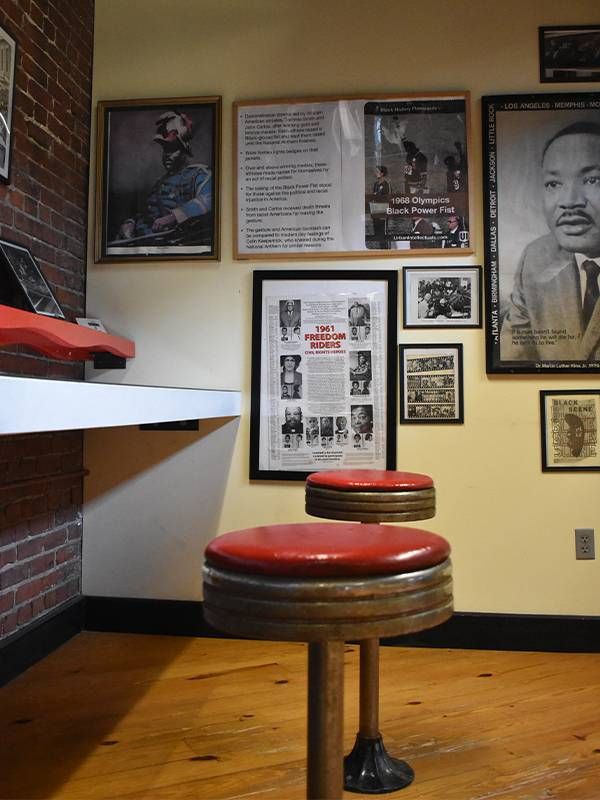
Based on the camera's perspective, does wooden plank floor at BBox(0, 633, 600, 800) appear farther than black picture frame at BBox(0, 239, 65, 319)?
No

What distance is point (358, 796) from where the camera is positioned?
4.80 ft

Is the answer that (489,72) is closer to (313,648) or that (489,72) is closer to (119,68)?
(119,68)

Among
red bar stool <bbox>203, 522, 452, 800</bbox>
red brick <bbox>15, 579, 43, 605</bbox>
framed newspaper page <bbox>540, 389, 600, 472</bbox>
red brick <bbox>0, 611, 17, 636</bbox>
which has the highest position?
framed newspaper page <bbox>540, 389, 600, 472</bbox>

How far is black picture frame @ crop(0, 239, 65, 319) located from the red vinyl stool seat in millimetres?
1152

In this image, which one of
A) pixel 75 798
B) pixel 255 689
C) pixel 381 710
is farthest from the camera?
pixel 255 689

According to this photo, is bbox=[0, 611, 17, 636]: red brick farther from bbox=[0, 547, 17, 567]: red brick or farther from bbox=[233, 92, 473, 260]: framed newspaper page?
bbox=[233, 92, 473, 260]: framed newspaper page

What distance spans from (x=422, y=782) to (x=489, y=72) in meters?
2.47

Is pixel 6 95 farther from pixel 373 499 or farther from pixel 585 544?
pixel 585 544

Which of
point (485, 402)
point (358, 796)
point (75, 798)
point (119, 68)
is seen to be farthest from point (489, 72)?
point (75, 798)

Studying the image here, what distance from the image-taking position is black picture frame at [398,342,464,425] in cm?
245

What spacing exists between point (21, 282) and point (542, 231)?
1.89m

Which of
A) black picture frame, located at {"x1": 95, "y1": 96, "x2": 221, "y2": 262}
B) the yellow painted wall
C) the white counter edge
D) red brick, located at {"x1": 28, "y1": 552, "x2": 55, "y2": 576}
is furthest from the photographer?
black picture frame, located at {"x1": 95, "y1": 96, "x2": 221, "y2": 262}

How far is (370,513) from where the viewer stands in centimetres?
143

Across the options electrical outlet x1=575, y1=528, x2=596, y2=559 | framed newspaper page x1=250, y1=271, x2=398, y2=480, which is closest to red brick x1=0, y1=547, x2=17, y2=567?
framed newspaper page x1=250, y1=271, x2=398, y2=480
